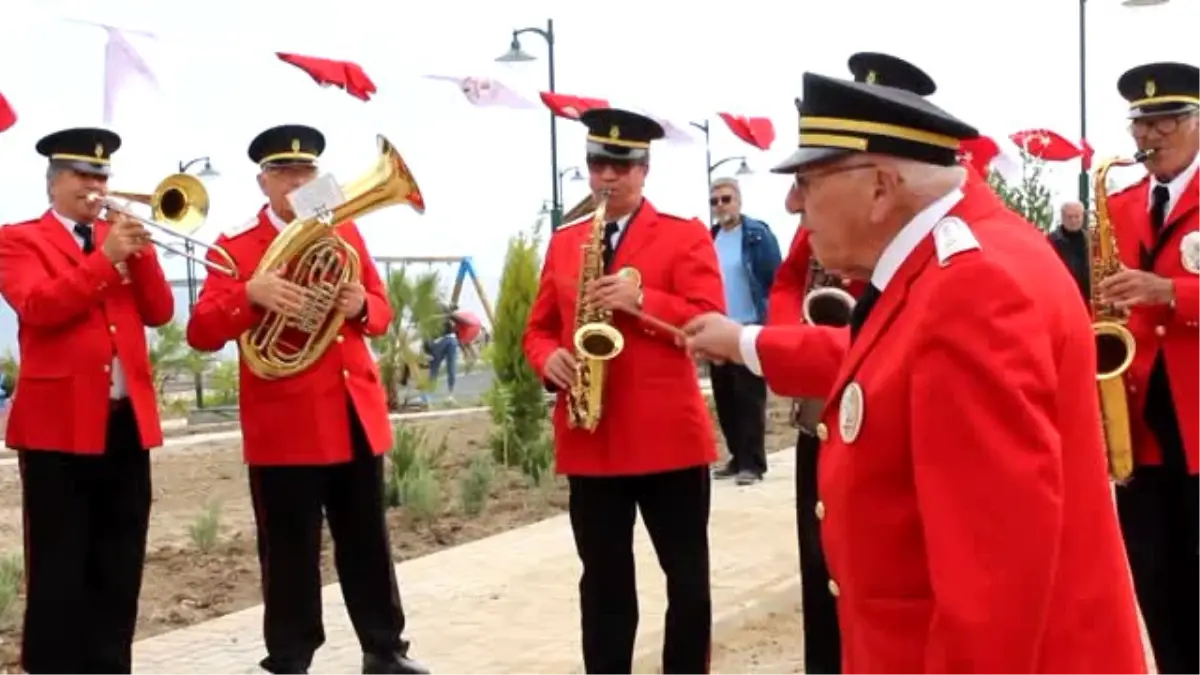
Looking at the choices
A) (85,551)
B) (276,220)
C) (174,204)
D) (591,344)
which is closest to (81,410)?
(85,551)

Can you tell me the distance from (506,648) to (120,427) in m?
2.01

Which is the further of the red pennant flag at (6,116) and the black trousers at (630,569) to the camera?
the red pennant flag at (6,116)

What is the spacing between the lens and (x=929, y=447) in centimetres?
261

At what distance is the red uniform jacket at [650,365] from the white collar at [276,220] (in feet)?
3.98

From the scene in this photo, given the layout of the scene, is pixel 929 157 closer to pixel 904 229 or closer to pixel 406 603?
pixel 904 229

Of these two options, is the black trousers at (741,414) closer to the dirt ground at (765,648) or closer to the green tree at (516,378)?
the green tree at (516,378)

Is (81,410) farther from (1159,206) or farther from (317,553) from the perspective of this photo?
(1159,206)

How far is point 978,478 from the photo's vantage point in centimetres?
254

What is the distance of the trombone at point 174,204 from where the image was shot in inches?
239

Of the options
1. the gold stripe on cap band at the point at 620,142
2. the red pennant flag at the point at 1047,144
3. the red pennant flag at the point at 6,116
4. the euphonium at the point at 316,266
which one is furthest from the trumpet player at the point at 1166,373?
the red pennant flag at the point at 1047,144

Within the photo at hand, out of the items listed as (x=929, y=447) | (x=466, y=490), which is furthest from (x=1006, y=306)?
(x=466, y=490)

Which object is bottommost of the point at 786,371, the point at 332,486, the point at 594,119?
the point at 332,486

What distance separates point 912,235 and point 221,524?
8597mm

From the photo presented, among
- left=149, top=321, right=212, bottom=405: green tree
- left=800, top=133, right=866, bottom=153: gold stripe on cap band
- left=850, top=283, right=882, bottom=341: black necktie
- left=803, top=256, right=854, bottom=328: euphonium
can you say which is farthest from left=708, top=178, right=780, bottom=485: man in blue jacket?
left=800, top=133, right=866, bottom=153: gold stripe on cap band
